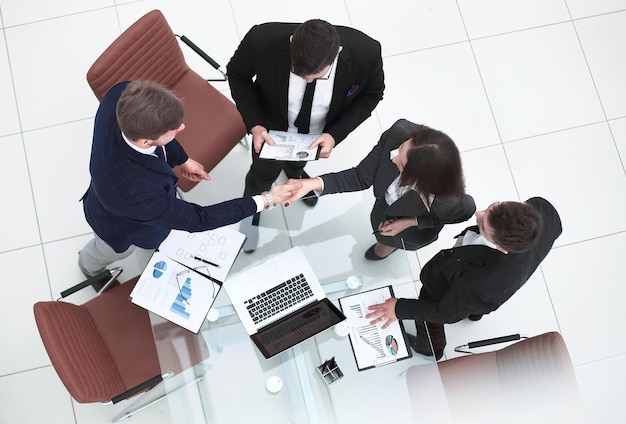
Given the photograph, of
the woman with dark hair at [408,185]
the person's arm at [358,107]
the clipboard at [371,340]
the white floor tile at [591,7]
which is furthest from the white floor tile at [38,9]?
the white floor tile at [591,7]

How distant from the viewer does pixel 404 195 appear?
2207 millimetres

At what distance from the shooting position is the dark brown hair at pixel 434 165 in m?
1.95

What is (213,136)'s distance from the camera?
9.18 ft

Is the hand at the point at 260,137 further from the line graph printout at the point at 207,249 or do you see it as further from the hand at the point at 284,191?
the line graph printout at the point at 207,249

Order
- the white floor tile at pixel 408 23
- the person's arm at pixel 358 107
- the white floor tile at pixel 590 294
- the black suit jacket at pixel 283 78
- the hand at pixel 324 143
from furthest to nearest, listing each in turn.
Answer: the white floor tile at pixel 408 23 → the white floor tile at pixel 590 294 → the hand at pixel 324 143 → the person's arm at pixel 358 107 → the black suit jacket at pixel 283 78

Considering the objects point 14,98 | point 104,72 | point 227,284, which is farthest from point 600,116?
point 14,98

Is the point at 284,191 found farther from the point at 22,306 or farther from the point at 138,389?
the point at 22,306

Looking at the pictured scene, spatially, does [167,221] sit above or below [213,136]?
below

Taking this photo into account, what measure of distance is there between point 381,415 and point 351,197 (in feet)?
3.38

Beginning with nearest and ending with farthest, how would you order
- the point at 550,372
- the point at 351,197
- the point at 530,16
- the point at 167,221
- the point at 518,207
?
the point at 518,207
the point at 167,221
the point at 550,372
the point at 351,197
the point at 530,16

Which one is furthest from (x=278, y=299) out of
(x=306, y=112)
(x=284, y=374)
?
(x=306, y=112)

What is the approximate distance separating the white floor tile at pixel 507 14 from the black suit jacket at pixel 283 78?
1.75 m

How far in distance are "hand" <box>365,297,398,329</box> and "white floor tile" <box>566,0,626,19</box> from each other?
2941 millimetres

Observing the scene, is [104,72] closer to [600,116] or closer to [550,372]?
[550,372]
